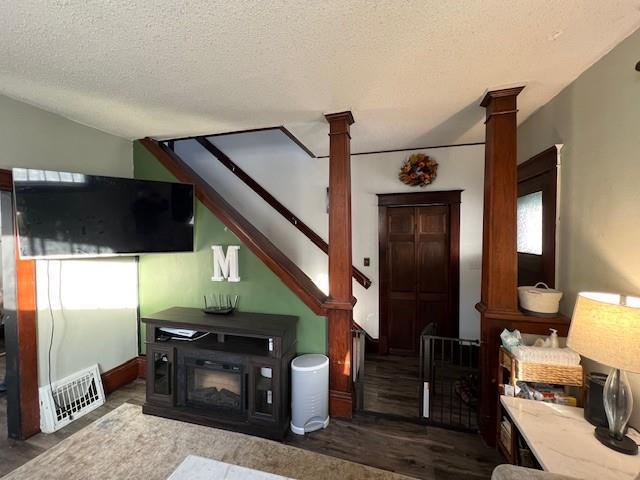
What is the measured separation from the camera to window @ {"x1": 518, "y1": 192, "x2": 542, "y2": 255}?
7.29 feet

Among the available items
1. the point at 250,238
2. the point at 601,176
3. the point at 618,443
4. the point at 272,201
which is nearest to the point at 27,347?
the point at 250,238

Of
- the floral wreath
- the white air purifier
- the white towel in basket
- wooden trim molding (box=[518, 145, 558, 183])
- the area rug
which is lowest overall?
the area rug

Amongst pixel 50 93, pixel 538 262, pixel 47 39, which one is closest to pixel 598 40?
pixel 538 262

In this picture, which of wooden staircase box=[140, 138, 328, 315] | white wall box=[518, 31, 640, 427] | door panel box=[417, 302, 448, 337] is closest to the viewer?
white wall box=[518, 31, 640, 427]

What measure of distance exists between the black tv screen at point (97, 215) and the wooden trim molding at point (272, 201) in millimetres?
1238

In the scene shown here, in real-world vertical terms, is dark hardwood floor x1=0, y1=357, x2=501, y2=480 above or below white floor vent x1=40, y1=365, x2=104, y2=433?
below

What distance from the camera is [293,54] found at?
146 cm

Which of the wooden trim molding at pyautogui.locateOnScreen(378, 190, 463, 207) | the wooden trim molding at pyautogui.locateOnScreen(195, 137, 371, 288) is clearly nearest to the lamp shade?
the wooden trim molding at pyautogui.locateOnScreen(378, 190, 463, 207)

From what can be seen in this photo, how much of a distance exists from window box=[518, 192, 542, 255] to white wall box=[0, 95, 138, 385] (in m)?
3.69

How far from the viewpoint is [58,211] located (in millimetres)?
1978

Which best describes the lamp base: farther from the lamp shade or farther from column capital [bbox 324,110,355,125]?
column capital [bbox 324,110,355,125]

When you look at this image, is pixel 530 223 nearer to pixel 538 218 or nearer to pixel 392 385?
pixel 538 218

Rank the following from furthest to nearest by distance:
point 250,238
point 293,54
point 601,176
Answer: point 250,238 → point 601,176 → point 293,54

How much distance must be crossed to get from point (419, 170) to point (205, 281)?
2.58 m
